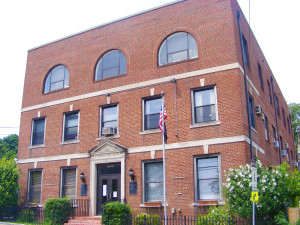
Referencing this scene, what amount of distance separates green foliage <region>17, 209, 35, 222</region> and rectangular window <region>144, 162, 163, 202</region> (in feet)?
24.1

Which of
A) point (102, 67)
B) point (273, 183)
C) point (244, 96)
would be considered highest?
point (102, 67)

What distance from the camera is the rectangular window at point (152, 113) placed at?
18.4 metres

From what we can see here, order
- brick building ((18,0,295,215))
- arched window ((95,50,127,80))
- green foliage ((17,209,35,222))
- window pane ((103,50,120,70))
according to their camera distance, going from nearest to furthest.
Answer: brick building ((18,0,295,215)) < green foliage ((17,209,35,222)) < arched window ((95,50,127,80)) < window pane ((103,50,120,70))

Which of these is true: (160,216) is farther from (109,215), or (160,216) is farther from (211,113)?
(211,113)

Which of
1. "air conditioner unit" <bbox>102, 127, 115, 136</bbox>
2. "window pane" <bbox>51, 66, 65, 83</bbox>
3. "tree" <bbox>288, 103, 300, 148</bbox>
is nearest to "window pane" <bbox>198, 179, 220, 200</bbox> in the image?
"air conditioner unit" <bbox>102, 127, 115, 136</bbox>

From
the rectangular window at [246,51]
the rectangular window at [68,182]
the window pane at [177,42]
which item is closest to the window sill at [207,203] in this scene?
the rectangular window at [68,182]

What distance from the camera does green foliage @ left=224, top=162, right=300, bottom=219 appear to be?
Result: 1370 centimetres

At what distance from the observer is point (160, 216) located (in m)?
16.7

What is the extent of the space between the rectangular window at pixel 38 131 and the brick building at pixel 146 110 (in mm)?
96

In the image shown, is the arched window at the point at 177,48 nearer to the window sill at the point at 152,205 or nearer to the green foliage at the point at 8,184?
the window sill at the point at 152,205

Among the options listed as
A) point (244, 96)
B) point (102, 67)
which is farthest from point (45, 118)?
point (244, 96)

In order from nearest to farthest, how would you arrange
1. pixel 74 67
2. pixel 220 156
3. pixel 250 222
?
pixel 250 222
pixel 220 156
pixel 74 67

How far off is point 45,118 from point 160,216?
1070 cm

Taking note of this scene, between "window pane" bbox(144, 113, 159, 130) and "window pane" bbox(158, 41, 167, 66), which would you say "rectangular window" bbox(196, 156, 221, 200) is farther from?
"window pane" bbox(158, 41, 167, 66)
